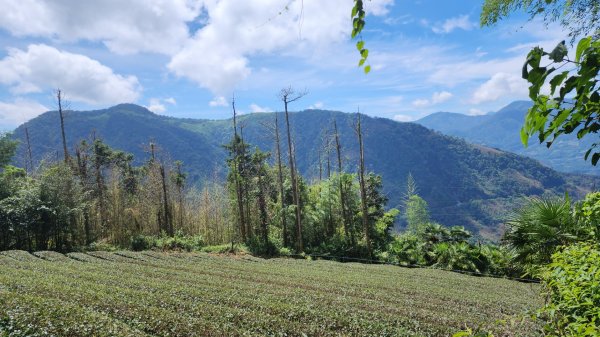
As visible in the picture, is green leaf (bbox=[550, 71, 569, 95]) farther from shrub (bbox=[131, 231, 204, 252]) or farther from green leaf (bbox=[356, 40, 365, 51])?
shrub (bbox=[131, 231, 204, 252])

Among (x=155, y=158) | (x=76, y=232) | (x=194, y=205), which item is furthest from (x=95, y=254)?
(x=194, y=205)

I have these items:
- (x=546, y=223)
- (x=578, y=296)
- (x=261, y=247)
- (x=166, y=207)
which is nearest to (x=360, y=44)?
(x=578, y=296)

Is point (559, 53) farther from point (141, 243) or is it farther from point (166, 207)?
point (166, 207)

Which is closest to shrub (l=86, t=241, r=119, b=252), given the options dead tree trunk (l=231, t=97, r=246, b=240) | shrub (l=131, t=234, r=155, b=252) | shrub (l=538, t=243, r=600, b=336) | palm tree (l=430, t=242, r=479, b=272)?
shrub (l=131, t=234, r=155, b=252)

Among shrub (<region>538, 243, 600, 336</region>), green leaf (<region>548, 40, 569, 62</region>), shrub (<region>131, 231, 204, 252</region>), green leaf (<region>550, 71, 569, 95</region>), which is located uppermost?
green leaf (<region>548, 40, 569, 62</region>)

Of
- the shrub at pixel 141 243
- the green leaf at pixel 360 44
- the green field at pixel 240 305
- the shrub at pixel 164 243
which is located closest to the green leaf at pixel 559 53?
the green leaf at pixel 360 44

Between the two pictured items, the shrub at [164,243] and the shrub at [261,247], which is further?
the shrub at [164,243]

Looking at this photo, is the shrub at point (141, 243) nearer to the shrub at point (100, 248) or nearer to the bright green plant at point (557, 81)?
the shrub at point (100, 248)

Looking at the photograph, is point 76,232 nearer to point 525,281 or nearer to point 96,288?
point 96,288

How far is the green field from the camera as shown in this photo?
6.52 metres

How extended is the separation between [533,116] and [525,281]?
1986cm

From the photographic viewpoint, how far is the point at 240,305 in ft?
29.5

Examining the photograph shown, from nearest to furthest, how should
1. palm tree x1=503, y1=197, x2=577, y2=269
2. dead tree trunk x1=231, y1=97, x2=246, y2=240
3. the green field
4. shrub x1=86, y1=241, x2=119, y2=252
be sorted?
palm tree x1=503, y1=197, x2=577, y2=269 < the green field < shrub x1=86, y1=241, x2=119, y2=252 < dead tree trunk x1=231, y1=97, x2=246, y2=240

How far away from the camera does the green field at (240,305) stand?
21.4ft
